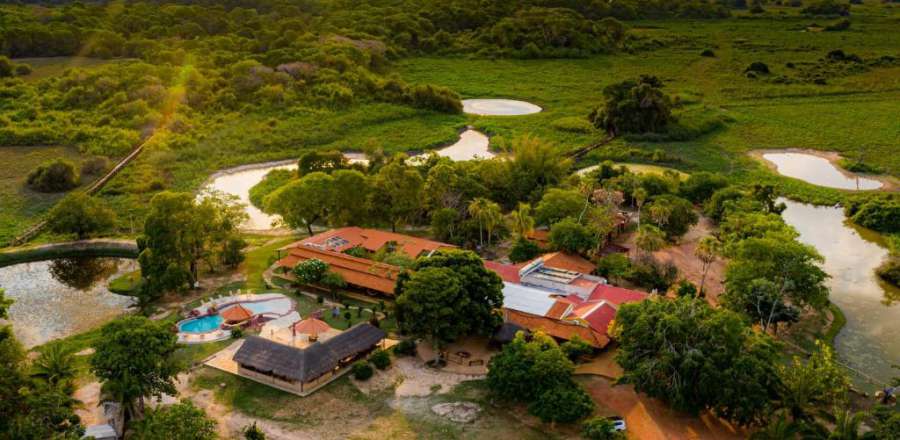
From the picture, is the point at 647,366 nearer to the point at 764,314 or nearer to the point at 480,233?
the point at 764,314

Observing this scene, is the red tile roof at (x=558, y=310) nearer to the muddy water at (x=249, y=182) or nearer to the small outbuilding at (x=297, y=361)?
the small outbuilding at (x=297, y=361)

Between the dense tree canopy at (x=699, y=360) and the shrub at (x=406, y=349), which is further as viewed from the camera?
the shrub at (x=406, y=349)

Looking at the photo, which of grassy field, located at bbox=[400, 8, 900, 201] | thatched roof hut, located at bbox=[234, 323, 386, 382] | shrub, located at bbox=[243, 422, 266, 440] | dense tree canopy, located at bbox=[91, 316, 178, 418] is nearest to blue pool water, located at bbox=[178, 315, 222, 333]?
thatched roof hut, located at bbox=[234, 323, 386, 382]

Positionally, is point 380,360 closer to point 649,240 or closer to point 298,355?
point 298,355

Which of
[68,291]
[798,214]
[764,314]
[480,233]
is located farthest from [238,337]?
[798,214]

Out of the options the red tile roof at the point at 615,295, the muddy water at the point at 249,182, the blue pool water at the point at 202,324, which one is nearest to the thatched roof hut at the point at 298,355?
the blue pool water at the point at 202,324
